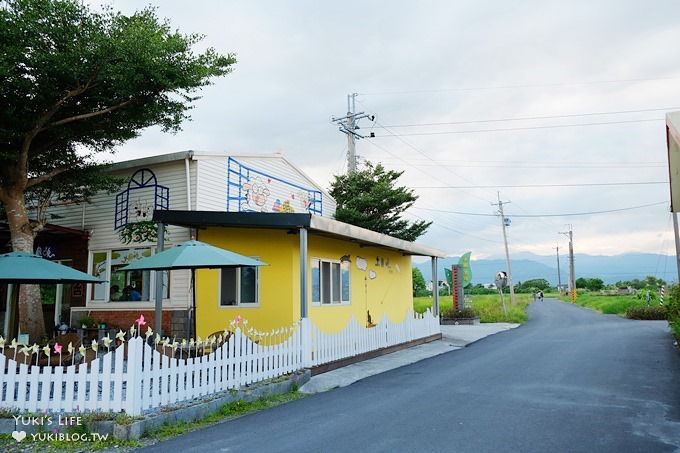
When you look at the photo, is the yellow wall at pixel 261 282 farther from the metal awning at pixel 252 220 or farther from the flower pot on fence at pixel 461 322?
the flower pot on fence at pixel 461 322

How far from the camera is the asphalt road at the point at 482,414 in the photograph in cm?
562

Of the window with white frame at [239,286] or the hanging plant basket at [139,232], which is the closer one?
the window with white frame at [239,286]

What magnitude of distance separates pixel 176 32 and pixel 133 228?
499cm

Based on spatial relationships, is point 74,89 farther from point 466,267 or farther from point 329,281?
point 466,267

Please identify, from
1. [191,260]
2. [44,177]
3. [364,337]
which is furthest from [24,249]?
[364,337]

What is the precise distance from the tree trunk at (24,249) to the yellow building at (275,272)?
323 cm

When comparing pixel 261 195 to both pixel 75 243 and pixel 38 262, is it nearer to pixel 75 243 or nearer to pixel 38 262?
pixel 75 243

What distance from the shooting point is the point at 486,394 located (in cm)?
832

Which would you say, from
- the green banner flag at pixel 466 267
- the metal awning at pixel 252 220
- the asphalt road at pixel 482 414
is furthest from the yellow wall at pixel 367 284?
the green banner flag at pixel 466 267

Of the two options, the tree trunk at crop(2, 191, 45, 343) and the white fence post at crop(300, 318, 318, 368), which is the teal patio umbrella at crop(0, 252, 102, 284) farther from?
the white fence post at crop(300, 318, 318, 368)

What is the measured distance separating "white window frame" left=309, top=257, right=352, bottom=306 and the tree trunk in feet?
19.9

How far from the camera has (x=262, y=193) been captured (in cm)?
1524

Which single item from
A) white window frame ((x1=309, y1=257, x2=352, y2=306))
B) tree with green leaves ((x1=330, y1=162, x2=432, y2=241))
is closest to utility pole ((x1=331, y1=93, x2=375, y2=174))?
tree with green leaves ((x1=330, y1=162, x2=432, y2=241))

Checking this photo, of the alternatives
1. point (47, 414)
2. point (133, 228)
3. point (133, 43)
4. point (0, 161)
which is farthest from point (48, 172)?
point (47, 414)
